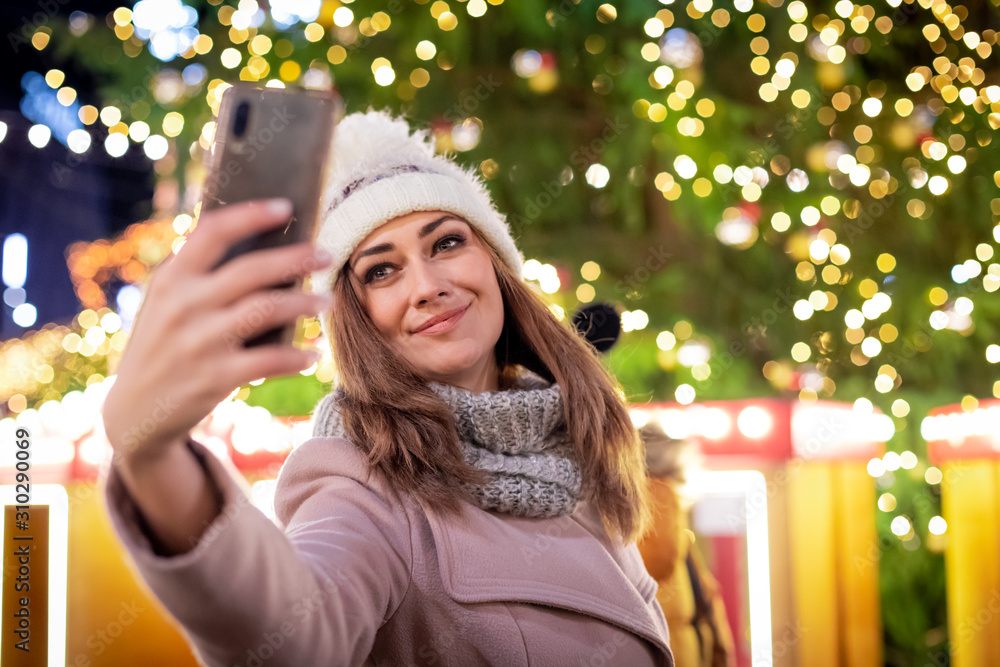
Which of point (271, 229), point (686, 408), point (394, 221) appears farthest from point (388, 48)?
point (271, 229)

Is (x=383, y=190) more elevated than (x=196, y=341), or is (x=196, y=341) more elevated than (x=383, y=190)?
(x=383, y=190)

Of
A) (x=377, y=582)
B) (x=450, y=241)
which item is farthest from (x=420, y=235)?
(x=377, y=582)

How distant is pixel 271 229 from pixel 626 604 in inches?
38.1

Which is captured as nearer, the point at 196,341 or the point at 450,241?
the point at 196,341

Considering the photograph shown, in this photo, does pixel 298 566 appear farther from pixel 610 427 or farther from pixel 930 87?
pixel 930 87

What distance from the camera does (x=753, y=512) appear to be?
2734 mm

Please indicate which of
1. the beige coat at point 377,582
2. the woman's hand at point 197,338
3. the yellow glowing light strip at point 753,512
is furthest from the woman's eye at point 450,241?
the yellow glowing light strip at point 753,512

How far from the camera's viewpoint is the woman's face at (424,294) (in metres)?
1.41

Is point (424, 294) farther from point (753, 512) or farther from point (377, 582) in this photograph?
point (753, 512)

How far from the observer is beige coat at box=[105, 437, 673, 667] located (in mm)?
685

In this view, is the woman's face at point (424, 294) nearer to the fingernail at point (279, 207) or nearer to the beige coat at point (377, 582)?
the beige coat at point (377, 582)

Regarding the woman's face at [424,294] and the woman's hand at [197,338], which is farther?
the woman's face at [424,294]

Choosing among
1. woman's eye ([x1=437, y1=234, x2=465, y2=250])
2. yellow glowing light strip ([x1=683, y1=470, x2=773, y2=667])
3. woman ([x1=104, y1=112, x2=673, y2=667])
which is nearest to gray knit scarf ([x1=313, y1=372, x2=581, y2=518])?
woman ([x1=104, y1=112, x2=673, y2=667])

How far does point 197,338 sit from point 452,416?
790 millimetres
